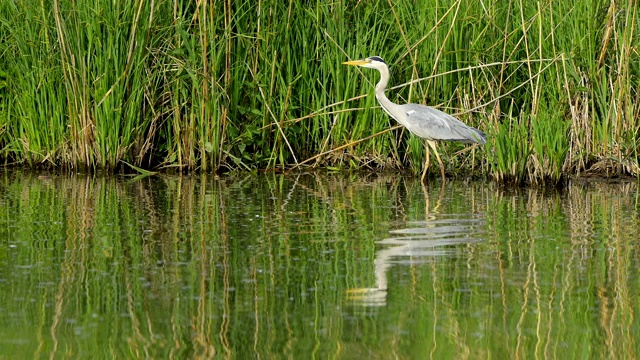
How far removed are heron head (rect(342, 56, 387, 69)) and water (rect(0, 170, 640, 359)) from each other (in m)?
1.23

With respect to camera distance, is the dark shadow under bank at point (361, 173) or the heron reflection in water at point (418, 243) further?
the dark shadow under bank at point (361, 173)

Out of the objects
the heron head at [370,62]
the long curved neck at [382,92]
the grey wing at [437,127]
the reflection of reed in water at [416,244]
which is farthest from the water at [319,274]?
the heron head at [370,62]

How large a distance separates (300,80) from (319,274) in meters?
4.81

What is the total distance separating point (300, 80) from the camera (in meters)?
10.4

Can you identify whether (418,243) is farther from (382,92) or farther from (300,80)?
(300,80)

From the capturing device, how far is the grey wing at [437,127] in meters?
9.38

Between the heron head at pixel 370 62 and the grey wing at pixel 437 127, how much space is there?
47cm

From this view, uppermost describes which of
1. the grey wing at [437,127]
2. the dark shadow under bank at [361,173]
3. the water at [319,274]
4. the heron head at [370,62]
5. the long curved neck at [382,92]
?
the heron head at [370,62]

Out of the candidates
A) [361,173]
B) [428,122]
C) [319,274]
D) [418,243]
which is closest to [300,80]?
[361,173]

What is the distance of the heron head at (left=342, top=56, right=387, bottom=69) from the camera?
9.70 meters

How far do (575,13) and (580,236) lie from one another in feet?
10.8

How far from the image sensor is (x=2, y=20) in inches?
390

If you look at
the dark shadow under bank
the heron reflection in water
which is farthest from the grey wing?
the heron reflection in water

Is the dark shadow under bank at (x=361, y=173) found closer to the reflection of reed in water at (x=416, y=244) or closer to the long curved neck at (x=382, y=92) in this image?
the long curved neck at (x=382, y=92)
